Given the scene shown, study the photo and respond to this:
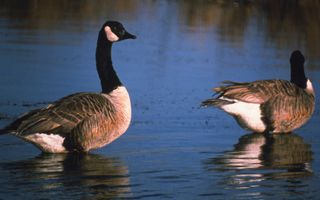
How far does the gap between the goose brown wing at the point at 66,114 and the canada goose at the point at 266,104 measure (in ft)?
5.93

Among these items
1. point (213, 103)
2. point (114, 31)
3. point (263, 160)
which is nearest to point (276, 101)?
point (213, 103)

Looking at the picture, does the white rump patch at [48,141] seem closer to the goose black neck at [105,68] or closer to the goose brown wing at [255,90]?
the goose black neck at [105,68]

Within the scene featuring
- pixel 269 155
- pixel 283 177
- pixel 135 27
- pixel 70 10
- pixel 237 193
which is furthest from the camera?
pixel 70 10

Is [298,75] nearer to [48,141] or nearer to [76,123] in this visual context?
[76,123]

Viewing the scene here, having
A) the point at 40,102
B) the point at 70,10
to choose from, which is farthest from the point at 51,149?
the point at 70,10

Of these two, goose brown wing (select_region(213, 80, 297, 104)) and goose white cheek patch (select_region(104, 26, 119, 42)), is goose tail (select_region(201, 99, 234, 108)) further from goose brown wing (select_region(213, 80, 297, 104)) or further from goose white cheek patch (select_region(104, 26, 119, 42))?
goose white cheek patch (select_region(104, 26, 119, 42))

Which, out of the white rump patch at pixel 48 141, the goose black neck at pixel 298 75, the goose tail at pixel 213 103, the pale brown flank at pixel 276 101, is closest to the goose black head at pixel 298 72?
the goose black neck at pixel 298 75

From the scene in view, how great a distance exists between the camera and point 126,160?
946cm

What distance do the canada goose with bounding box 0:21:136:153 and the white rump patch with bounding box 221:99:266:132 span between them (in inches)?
68.9

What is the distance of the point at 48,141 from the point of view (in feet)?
31.1

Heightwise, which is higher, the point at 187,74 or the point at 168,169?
the point at 187,74

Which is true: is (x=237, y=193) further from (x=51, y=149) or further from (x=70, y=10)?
(x=70, y=10)

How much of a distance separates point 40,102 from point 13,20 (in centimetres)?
968

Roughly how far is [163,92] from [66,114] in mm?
4209
